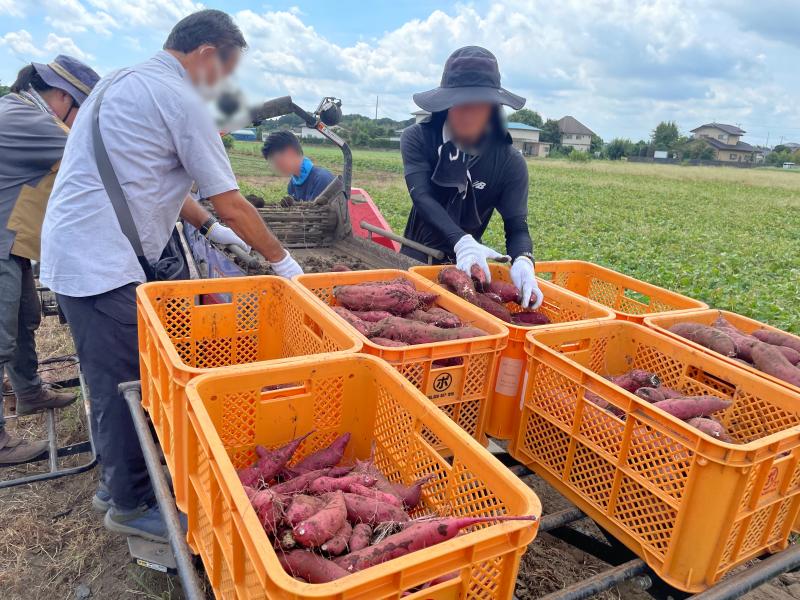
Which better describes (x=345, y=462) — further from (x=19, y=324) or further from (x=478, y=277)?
(x=19, y=324)

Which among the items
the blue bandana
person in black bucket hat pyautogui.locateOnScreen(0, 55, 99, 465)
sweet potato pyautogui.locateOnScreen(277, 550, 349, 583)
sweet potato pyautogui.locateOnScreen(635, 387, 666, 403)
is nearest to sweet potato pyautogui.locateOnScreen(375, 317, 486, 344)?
sweet potato pyautogui.locateOnScreen(635, 387, 666, 403)

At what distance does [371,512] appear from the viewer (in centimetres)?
150

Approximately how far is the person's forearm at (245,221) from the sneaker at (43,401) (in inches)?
96.7

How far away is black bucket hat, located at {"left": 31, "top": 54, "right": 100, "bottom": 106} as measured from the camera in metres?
3.31

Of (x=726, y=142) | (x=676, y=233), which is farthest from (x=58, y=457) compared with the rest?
(x=726, y=142)

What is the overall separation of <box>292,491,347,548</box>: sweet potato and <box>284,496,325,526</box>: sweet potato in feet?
0.08

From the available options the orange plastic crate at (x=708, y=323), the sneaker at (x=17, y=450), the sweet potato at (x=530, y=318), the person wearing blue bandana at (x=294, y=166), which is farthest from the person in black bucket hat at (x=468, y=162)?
the sneaker at (x=17, y=450)

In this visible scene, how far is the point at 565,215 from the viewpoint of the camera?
60.1ft

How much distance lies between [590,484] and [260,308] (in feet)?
5.31

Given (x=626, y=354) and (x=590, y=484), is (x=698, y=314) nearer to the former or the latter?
(x=626, y=354)

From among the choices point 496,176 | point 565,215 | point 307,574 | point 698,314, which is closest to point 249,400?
point 307,574

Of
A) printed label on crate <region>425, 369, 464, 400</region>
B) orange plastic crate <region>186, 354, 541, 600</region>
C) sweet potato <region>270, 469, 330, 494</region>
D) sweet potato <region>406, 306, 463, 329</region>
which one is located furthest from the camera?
sweet potato <region>406, 306, 463, 329</region>

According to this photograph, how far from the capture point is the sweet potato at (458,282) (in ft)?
9.21

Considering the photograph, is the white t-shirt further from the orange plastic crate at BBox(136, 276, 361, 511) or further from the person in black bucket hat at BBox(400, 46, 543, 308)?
the person in black bucket hat at BBox(400, 46, 543, 308)
